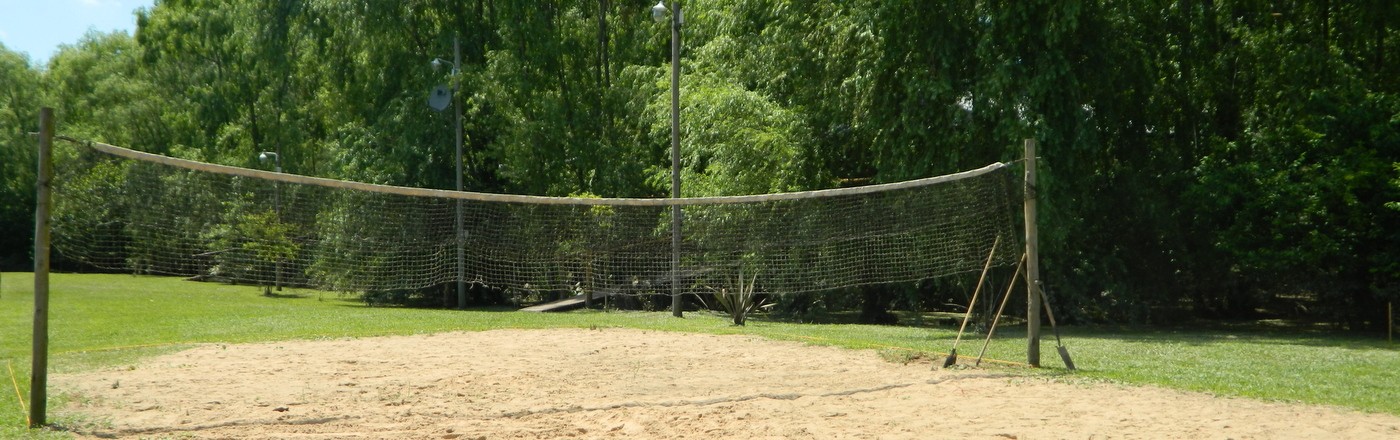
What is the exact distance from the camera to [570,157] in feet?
95.6

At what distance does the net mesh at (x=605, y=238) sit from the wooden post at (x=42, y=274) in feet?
11.4

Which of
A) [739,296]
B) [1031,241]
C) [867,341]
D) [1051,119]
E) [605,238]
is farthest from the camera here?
[605,238]

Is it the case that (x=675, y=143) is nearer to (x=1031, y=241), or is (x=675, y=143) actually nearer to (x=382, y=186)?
(x=1031, y=241)

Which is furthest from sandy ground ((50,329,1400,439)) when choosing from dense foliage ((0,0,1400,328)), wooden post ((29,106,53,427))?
dense foliage ((0,0,1400,328))

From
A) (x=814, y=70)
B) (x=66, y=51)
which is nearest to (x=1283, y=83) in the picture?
(x=814, y=70)

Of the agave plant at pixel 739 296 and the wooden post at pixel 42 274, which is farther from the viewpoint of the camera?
the agave plant at pixel 739 296

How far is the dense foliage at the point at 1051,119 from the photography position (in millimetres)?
18031

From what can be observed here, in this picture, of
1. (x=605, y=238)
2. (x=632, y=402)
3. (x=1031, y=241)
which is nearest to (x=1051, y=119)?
(x=1031, y=241)

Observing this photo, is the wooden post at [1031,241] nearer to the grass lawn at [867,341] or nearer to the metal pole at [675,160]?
the grass lawn at [867,341]

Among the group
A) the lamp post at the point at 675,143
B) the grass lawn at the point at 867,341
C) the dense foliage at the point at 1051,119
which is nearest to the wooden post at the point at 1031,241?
the grass lawn at the point at 867,341

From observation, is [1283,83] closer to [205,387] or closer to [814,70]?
[814,70]

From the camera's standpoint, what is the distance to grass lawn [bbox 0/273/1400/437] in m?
10.4

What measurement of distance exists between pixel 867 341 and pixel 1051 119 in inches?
222

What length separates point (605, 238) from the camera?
19.6 metres
